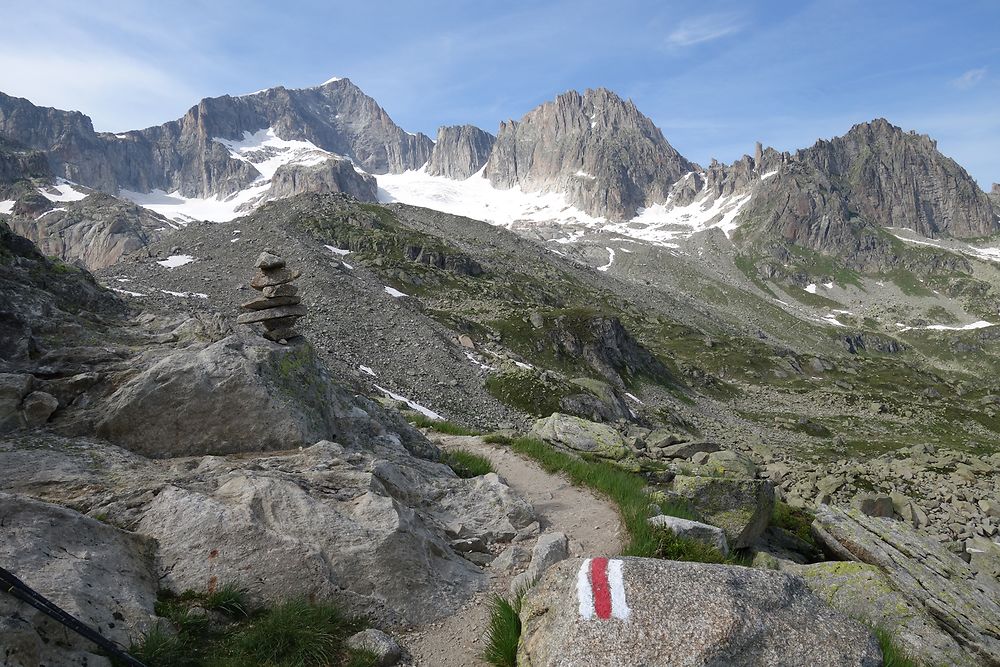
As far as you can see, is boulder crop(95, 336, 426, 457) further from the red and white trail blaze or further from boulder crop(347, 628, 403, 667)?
the red and white trail blaze

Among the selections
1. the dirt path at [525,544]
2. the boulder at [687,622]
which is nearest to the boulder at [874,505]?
the dirt path at [525,544]

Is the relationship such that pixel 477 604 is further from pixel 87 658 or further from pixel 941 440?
pixel 941 440

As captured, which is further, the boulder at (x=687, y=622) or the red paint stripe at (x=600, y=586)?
the red paint stripe at (x=600, y=586)

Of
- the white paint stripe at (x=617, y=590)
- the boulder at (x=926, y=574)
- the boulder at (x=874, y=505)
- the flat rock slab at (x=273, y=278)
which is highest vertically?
the flat rock slab at (x=273, y=278)

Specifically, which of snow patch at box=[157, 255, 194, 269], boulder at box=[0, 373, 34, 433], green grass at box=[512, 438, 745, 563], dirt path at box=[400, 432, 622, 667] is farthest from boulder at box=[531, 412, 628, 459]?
snow patch at box=[157, 255, 194, 269]

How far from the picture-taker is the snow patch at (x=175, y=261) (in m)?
65.1

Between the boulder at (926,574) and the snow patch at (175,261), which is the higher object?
the snow patch at (175,261)

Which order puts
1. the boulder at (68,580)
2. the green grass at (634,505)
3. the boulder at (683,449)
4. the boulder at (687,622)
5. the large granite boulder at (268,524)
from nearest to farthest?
the boulder at (68,580) < the boulder at (687,622) < the large granite boulder at (268,524) < the green grass at (634,505) < the boulder at (683,449)

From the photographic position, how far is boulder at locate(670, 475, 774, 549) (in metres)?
14.1

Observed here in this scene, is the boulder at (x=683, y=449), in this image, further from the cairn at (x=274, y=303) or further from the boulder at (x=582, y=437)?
the cairn at (x=274, y=303)

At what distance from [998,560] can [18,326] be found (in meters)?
35.4

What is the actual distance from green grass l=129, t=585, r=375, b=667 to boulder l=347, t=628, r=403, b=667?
0.10m

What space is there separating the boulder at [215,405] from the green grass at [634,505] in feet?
24.5

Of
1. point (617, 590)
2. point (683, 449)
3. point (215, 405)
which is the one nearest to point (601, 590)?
point (617, 590)
